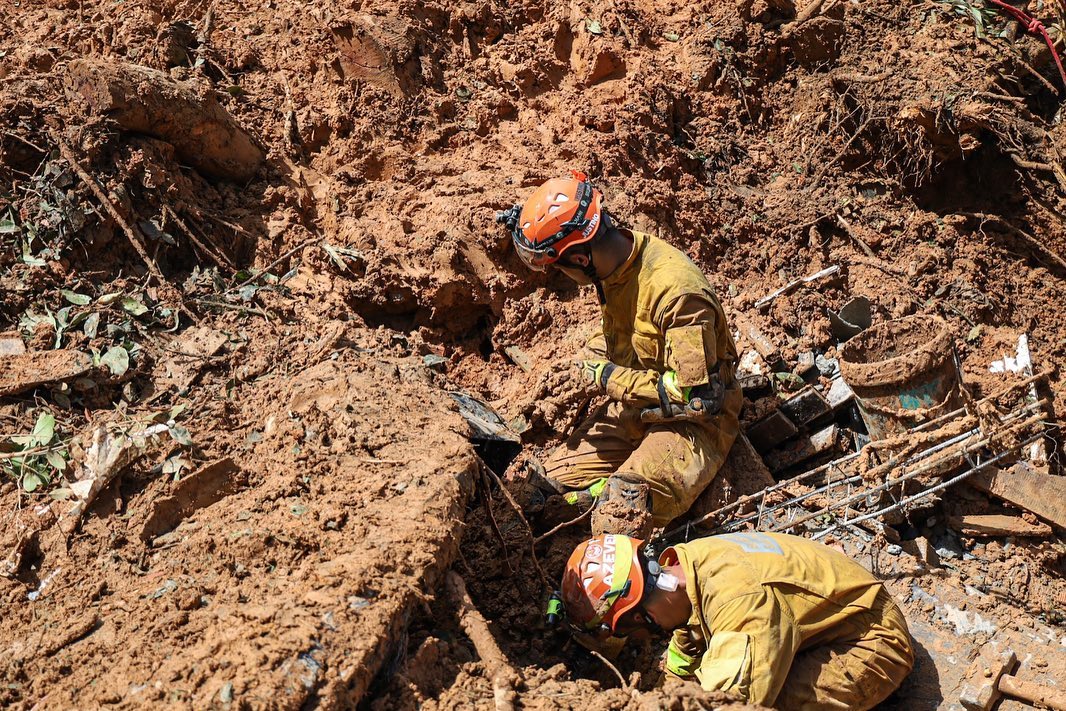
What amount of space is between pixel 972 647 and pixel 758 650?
4.62 ft

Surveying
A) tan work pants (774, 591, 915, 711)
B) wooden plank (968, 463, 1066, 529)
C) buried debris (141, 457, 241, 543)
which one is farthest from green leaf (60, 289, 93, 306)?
wooden plank (968, 463, 1066, 529)

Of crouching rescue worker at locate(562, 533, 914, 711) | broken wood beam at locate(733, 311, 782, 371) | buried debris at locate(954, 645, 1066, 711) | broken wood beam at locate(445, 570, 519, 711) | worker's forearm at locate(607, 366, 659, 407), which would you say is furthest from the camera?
broken wood beam at locate(733, 311, 782, 371)

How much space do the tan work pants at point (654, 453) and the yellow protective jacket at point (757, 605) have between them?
2.32ft

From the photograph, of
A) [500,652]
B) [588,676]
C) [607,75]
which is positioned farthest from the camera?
[607,75]

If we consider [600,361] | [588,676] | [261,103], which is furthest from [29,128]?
[588,676]

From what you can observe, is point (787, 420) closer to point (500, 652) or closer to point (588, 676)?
point (588, 676)

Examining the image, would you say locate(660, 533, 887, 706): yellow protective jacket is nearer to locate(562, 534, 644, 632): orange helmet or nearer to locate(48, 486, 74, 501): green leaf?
locate(562, 534, 644, 632): orange helmet

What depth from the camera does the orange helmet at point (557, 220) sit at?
4.40 m

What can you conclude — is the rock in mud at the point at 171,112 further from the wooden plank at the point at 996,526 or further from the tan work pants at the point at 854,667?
the wooden plank at the point at 996,526

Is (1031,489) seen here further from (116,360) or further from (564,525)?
(116,360)

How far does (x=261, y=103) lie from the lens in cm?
600

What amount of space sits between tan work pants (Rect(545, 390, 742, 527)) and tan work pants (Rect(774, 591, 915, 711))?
1.05 m

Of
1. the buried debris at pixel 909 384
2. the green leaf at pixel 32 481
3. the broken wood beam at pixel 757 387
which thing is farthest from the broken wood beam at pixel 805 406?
the green leaf at pixel 32 481

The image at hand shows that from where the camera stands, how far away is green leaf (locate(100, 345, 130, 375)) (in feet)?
13.9
